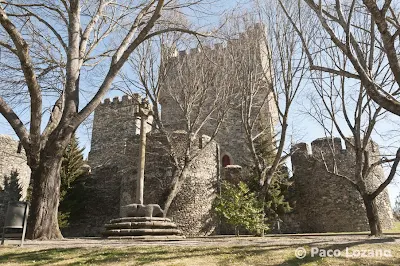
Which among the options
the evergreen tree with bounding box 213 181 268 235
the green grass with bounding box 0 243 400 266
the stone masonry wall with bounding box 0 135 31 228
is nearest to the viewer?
the green grass with bounding box 0 243 400 266

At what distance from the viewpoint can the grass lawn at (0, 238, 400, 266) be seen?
153 inches

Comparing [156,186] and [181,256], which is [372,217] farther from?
[156,186]

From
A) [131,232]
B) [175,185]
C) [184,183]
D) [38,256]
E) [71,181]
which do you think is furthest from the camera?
[71,181]

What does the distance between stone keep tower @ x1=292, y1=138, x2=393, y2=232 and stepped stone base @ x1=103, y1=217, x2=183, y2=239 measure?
8770 mm

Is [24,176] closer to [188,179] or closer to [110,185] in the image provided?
[110,185]

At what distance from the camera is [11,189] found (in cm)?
1733

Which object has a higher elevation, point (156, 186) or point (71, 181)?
point (71, 181)

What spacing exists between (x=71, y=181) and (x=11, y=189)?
A: 312 cm

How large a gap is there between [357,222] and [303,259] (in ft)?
41.4

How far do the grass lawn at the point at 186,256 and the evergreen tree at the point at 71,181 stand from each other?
12717 mm

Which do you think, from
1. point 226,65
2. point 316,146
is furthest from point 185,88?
point 316,146

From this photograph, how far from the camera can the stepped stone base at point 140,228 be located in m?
8.16

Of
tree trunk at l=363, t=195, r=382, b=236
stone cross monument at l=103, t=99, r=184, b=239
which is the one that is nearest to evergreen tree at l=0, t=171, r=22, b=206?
stone cross monument at l=103, t=99, r=184, b=239

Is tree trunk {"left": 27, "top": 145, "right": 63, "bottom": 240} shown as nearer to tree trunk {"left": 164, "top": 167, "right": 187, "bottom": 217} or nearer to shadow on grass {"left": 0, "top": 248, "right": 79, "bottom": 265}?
shadow on grass {"left": 0, "top": 248, "right": 79, "bottom": 265}
